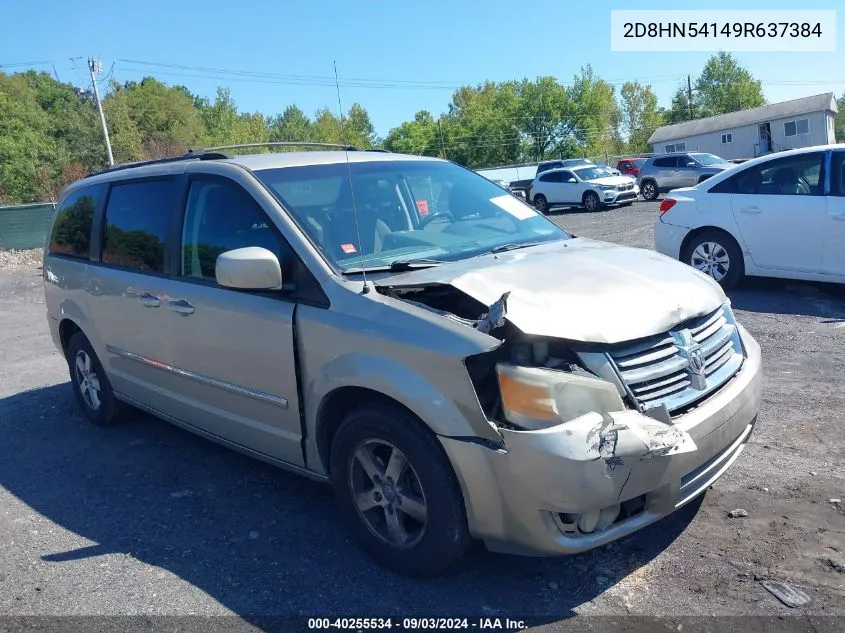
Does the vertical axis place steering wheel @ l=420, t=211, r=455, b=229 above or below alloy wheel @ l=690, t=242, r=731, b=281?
above

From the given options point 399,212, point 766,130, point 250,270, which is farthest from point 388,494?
point 766,130

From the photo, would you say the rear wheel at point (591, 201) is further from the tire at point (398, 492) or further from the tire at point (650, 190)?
the tire at point (398, 492)

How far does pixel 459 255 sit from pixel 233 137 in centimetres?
6309

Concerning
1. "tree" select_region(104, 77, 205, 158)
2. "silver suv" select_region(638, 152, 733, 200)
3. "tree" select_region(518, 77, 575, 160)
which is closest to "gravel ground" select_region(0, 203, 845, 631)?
"silver suv" select_region(638, 152, 733, 200)

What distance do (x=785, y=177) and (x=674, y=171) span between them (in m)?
20.4

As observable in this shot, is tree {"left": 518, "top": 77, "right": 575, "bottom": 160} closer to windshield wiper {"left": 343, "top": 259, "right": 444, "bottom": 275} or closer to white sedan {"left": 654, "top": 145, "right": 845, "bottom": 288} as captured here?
white sedan {"left": 654, "top": 145, "right": 845, "bottom": 288}

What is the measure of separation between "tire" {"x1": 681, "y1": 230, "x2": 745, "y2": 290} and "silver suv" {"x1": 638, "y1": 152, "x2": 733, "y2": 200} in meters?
19.3

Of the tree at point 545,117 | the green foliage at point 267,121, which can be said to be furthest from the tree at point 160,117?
the tree at point 545,117

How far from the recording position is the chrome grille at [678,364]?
9.56 ft

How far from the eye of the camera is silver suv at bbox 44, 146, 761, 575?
2.79m

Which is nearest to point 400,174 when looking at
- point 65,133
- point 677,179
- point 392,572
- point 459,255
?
point 459,255

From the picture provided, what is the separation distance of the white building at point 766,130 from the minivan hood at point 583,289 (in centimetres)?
5195

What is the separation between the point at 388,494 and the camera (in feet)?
10.6

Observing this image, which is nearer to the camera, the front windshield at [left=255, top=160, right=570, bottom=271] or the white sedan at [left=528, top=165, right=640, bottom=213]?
the front windshield at [left=255, top=160, right=570, bottom=271]
